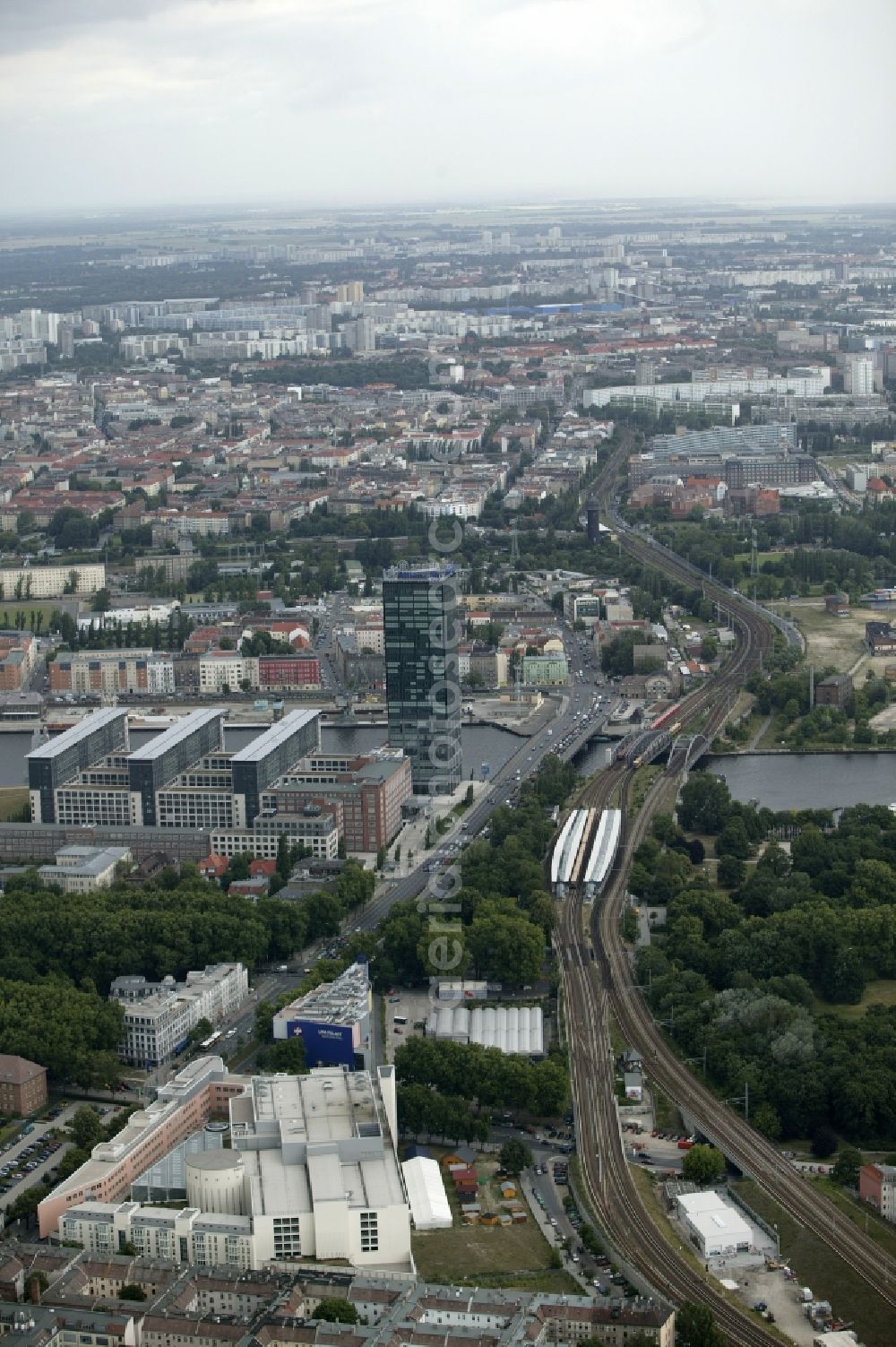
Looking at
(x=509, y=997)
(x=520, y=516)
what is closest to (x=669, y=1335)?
(x=509, y=997)

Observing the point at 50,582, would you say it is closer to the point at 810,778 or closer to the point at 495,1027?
the point at 810,778

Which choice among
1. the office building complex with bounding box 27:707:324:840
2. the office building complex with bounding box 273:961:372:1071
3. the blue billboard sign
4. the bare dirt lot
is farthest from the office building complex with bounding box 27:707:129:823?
the bare dirt lot

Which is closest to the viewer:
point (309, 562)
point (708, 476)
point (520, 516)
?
point (309, 562)

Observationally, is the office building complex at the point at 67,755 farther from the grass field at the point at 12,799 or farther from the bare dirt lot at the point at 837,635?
the bare dirt lot at the point at 837,635

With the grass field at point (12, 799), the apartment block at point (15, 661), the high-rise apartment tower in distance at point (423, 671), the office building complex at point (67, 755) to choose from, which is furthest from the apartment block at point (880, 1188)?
the apartment block at point (15, 661)

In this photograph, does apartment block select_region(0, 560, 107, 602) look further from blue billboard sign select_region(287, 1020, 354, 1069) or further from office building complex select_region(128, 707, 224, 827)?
blue billboard sign select_region(287, 1020, 354, 1069)

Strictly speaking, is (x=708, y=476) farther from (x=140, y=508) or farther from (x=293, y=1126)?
(x=293, y=1126)
